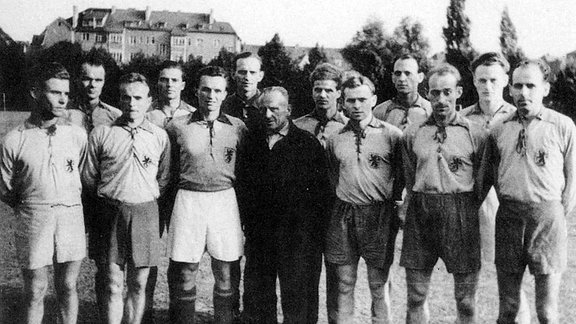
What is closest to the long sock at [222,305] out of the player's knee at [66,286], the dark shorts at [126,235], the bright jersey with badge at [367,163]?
the dark shorts at [126,235]

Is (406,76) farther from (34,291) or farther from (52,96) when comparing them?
(34,291)

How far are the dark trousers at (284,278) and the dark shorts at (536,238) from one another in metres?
1.41

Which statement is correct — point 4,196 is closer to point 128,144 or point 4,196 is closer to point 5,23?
point 128,144

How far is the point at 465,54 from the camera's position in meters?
24.5

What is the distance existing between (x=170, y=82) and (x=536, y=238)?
3391 mm

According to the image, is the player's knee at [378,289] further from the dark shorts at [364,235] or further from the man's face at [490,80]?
the man's face at [490,80]

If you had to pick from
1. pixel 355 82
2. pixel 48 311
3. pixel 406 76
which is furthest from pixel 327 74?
pixel 48 311

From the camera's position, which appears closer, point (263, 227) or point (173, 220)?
point (173, 220)

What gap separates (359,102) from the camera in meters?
4.14

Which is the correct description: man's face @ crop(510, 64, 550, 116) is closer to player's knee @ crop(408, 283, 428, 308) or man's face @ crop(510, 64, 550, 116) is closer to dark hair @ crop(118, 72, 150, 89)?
player's knee @ crop(408, 283, 428, 308)

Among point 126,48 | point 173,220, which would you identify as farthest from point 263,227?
point 126,48

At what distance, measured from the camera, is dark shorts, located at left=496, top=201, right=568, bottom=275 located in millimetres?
3691

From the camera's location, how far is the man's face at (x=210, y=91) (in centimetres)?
430

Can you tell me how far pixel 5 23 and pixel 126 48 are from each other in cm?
2858
